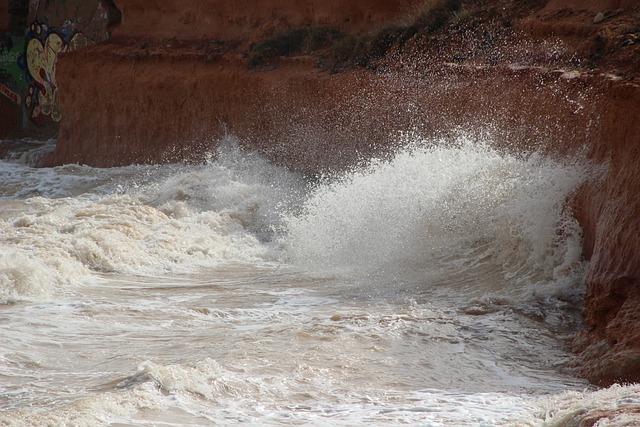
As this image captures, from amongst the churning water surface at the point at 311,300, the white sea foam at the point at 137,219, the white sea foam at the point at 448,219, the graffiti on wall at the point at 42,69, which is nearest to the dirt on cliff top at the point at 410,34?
the white sea foam at the point at 448,219

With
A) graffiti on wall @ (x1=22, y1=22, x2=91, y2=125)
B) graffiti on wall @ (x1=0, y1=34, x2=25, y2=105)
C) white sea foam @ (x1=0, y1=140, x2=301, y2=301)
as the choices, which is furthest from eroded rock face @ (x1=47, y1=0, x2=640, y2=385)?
graffiti on wall @ (x1=0, y1=34, x2=25, y2=105)

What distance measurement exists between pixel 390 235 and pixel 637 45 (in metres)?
3.25

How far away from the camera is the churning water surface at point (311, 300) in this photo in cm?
529

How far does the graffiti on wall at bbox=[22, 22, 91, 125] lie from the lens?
74.8 feet

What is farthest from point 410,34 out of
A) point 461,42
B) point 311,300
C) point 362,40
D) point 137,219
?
point 311,300

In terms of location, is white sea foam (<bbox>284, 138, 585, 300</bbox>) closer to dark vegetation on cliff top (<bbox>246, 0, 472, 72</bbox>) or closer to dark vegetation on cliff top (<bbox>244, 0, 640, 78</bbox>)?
dark vegetation on cliff top (<bbox>244, 0, 640, 78</bbox>)

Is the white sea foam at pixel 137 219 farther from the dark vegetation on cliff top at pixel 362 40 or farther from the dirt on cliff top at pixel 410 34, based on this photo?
the dirt on cliff top at pixel 410 34

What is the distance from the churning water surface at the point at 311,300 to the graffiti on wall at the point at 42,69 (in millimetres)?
10237

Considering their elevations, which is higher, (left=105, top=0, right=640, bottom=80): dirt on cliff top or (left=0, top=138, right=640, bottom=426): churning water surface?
(left=105, top=0, right=640, bottom=80): dirt on cliff top

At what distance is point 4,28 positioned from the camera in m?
23.7

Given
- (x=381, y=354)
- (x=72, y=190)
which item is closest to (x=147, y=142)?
(x=72, y=190)

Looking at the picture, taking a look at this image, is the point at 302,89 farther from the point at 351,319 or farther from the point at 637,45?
the point at 351,319

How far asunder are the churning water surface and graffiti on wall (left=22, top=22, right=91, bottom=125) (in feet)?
33.6

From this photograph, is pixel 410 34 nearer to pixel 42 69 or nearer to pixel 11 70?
pixel 42 69
